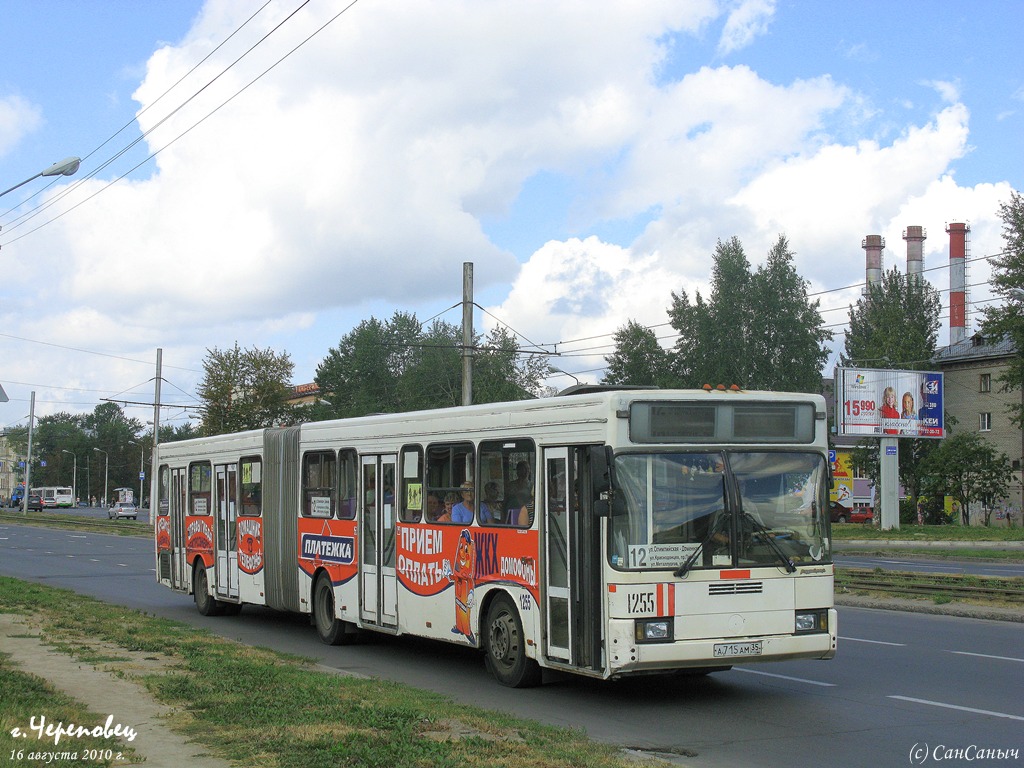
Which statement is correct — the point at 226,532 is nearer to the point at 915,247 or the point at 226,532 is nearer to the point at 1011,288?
the point at 1011,288

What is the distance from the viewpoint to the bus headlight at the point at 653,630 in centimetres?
1006

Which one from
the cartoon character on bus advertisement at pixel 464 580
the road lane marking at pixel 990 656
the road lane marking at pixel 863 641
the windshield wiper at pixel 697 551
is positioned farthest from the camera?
the road lane marking at pixel 863 641

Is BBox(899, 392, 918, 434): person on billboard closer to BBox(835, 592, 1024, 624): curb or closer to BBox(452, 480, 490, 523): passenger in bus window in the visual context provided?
BBox(835, 592, 1024, 624): curb

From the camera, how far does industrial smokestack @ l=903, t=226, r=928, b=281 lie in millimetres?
89875

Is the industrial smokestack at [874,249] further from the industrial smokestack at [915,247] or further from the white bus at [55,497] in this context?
the white bus at [55,497]

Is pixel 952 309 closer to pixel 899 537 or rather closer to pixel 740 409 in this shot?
pixel 899 537

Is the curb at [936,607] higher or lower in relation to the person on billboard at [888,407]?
lower

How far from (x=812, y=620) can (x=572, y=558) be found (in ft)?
7.40

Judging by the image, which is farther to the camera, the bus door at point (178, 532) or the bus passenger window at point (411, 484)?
the bus door at point (178, 532)

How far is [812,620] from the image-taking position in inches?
422

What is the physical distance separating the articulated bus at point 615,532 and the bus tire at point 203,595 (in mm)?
6460

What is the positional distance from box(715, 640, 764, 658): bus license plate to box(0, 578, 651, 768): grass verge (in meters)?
2.03

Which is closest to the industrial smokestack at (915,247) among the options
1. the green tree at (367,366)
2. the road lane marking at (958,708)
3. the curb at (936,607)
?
the green tree at (367,366)

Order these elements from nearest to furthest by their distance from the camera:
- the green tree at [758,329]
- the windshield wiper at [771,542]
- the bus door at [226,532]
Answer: the windshield wiper at [771,542] → the bus door at [226,532] → the green tree at [758,329]
